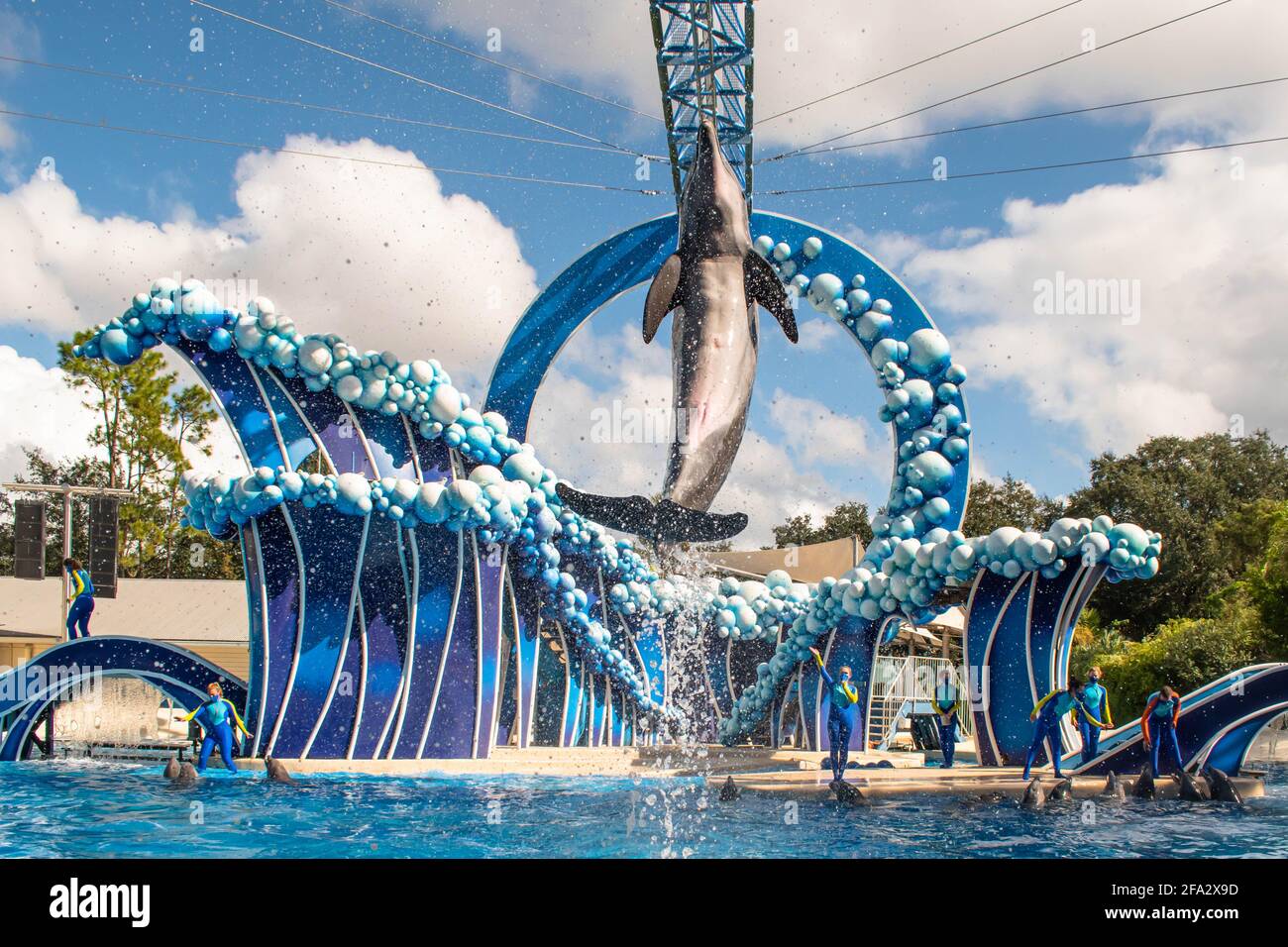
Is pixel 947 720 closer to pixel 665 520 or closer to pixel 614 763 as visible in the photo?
pixel 614 763

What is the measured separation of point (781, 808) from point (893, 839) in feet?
5.00

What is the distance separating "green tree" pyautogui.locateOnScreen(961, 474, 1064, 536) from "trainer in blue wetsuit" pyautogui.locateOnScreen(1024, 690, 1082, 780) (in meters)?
28.4

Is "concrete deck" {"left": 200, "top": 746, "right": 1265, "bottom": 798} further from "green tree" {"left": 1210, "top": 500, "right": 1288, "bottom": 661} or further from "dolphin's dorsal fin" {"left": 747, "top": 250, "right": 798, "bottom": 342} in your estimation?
"green tree" {"left": 1210, "top": 500, "right": 1288, "bottom": 661}

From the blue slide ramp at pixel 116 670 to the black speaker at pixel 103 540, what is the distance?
4415mm

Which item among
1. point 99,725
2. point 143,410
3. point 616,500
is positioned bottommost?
point 99,725

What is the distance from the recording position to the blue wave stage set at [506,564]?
10477 mm

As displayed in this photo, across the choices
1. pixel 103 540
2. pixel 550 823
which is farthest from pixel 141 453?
pixel 550 823

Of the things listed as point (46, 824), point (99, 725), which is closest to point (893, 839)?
point (46, 824)

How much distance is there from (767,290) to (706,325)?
139cm

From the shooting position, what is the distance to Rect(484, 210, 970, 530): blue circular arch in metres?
13.0

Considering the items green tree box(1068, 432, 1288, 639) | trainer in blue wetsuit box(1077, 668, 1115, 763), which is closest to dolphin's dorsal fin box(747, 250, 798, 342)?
trainer in blue wetsuit box(1077, 668, 1115, 763)

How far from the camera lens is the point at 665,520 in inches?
380
